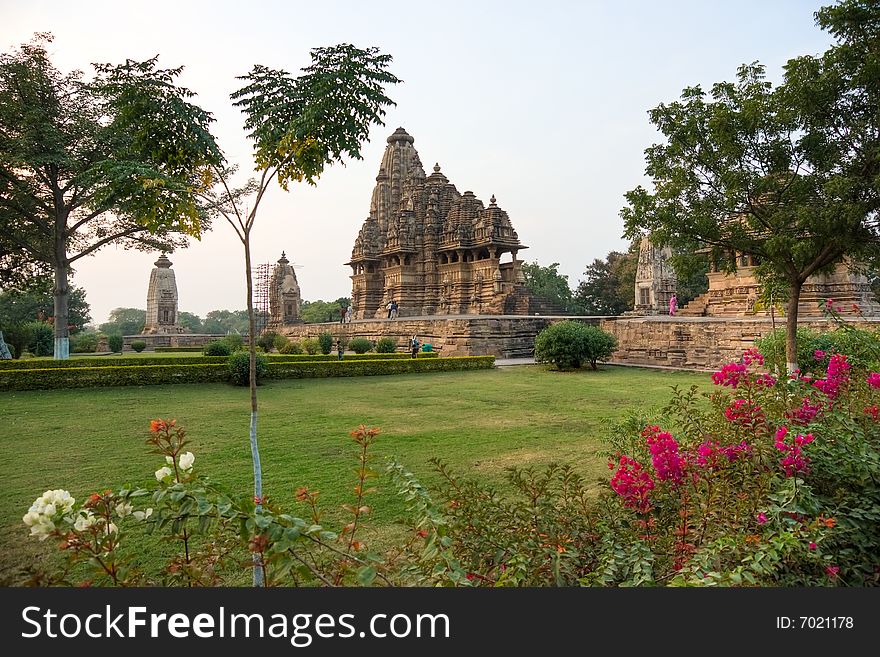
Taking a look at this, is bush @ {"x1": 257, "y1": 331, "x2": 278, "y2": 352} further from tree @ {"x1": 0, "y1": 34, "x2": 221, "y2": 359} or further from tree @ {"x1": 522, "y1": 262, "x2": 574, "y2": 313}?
tree @ {"x1": 522, "y1": 262, "x2": 574, "y2": 313}

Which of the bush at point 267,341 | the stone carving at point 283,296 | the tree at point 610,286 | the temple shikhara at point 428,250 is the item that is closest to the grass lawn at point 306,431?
the bush at point 267,341

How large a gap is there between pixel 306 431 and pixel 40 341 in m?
21.5

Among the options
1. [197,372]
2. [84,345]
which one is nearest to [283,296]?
[84,345]

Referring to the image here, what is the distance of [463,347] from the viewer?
18078 millimetres

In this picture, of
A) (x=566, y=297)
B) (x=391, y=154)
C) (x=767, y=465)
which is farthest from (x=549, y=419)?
(x=566, y=297)

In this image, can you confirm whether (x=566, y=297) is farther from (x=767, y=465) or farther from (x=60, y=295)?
(x=767, y=465)

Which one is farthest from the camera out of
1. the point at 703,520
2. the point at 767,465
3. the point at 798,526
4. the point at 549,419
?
the point at 549,419

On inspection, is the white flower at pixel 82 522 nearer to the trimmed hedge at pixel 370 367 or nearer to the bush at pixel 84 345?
the trimmed hedge at pixel 370 367

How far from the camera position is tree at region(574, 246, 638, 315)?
116 feet

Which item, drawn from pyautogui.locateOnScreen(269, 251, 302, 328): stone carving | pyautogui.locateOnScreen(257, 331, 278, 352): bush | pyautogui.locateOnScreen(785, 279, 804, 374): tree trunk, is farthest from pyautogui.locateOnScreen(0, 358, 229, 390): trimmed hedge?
pyautogui.locateOnScreen(269, 251, 302, 328): stone carving

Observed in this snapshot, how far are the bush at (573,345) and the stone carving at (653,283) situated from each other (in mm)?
8994

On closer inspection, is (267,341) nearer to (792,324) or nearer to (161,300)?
(161,300)
